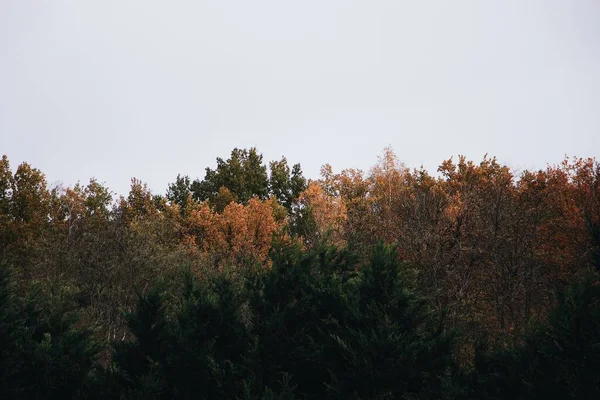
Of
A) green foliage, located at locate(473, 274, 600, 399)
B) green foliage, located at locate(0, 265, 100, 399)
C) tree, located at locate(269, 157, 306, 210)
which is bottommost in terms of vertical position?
green foliage, located at locate(473, 274, 600, 399)

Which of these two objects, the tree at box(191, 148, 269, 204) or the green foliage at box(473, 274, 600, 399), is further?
the tree at box(191, 148, 269, 204)

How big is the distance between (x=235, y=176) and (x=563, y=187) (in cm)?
4571

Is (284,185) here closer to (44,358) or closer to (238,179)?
(238,179)

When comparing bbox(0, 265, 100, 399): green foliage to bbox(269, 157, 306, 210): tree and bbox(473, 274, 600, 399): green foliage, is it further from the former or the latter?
bbox(269, 157, 306, 210): tree

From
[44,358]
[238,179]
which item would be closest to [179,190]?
[238,179]

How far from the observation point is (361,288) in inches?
755

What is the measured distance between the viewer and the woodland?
16.5m

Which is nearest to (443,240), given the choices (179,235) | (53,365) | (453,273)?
(453,273)

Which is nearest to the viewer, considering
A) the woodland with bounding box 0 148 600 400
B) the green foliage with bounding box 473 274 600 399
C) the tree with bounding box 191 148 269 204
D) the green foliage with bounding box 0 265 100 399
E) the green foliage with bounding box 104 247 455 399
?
the green foliage with bounding box 473 274 600 399

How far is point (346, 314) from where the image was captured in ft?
62.4

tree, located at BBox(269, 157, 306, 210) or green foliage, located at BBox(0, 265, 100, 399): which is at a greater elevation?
tree, located at BBox(269, 157, 306, 210)

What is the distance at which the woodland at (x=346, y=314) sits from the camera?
16.5m

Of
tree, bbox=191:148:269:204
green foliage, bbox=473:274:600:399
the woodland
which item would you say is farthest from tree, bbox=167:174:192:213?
green foliage, bbox=473:274:600:399

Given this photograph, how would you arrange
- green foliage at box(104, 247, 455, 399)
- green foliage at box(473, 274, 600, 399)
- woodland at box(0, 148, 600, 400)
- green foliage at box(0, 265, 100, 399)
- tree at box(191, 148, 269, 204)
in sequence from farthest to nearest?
tree at box(191, 148, 269, 204) → green foliage at box(0, 265, 100, 399) → green foliage at box(104, 247, 455, 399) → woodland at box(0, 148, 600, 400) → green foliage at box(473, 274, 600, 399)
